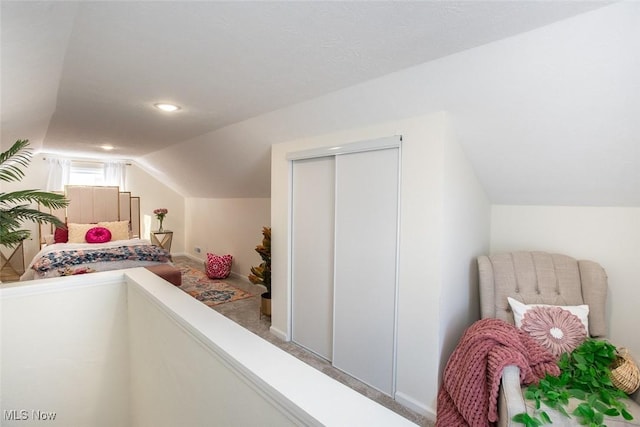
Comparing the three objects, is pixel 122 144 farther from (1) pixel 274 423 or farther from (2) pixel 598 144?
(2) pixel 598 144

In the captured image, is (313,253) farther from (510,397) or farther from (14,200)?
(14,200)

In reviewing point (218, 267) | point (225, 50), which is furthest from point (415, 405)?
point (218, 267)

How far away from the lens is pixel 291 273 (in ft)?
10.2

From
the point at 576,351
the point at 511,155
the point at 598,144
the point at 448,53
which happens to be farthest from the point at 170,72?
the point at 576,351

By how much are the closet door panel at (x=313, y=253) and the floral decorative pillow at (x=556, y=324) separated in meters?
1.44

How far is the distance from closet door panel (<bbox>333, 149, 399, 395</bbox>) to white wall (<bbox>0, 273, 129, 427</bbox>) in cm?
162

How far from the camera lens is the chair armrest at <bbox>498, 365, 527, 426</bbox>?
1394mm

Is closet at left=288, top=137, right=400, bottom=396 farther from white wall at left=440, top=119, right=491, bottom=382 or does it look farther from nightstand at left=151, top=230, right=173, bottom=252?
nightstand at left=151, top=230, right=173, bottom=252

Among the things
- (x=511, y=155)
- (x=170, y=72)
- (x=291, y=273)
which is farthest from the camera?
(x=291, y=273)

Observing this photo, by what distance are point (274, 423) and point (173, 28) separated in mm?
1626

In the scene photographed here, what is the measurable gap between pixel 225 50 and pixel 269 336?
8.83ft

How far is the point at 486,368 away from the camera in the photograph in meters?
1.61

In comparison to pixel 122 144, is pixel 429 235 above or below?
below

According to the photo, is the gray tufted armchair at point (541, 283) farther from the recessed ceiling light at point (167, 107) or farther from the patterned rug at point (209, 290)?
the patterned rug at point (209, 290)
